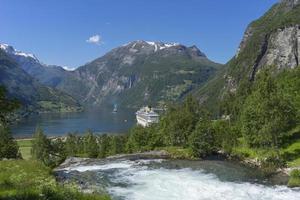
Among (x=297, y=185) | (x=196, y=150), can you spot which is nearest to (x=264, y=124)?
(x=196, y=150)

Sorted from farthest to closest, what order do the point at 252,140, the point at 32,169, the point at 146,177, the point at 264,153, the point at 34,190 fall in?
the point at 252,140, the point at 264,153, the point at 146,177, the point at 32,169, the point at 34,190

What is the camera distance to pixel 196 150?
81875 mm

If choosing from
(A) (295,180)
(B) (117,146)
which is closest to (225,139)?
(A) (295,180)

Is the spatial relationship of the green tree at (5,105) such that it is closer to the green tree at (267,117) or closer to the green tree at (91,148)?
the green tree at (267,117)

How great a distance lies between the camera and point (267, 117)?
72000mm

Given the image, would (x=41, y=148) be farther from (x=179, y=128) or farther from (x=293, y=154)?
(x=293, y=154)

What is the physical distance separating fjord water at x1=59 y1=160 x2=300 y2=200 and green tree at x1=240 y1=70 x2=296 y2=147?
795 centimetres

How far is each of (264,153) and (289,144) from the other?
612 cm

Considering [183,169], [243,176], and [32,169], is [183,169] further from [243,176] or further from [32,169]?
[32,169]

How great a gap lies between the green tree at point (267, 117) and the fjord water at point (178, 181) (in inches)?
313

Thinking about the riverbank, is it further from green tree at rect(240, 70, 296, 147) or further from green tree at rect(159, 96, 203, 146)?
green tree at rect(159, 96, 203, 146)

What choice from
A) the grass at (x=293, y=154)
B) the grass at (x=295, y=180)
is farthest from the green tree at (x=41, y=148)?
the grass at (x=295, y=180)

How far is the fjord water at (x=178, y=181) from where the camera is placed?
152ft

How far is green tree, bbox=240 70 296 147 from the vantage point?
2800 inches
